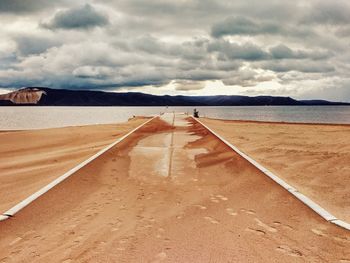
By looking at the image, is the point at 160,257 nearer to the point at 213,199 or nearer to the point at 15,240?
the point at 15,240

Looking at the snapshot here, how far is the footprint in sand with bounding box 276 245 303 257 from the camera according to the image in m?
4.11

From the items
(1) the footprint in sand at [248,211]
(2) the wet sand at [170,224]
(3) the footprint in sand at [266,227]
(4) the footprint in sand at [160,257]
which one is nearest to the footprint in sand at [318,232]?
(2) the wet sand at [170,224]

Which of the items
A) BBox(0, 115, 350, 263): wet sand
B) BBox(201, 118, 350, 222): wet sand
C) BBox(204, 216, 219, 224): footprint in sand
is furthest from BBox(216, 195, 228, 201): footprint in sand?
BBox(201, 118, 350, 222): wet sand

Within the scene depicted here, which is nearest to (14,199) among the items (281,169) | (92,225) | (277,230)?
(92,225)

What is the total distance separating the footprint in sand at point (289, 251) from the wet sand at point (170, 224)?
0.01m

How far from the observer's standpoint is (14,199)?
23.0 ft

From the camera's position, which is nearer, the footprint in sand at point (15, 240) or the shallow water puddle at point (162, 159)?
the footprint in sand at point (15, 240)

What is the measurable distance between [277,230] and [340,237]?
2.67 ft

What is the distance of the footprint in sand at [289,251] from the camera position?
4.11m

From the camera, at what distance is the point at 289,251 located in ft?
13.8

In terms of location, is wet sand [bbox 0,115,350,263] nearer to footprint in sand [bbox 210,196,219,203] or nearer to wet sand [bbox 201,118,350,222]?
footprint in sand [bbox 210,196,219,203]

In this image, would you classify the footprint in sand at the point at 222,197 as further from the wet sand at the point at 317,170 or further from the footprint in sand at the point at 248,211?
the wet sand at the point at 317,170

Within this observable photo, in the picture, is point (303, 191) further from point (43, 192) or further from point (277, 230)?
point (43, 192)

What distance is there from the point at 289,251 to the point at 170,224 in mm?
1731
